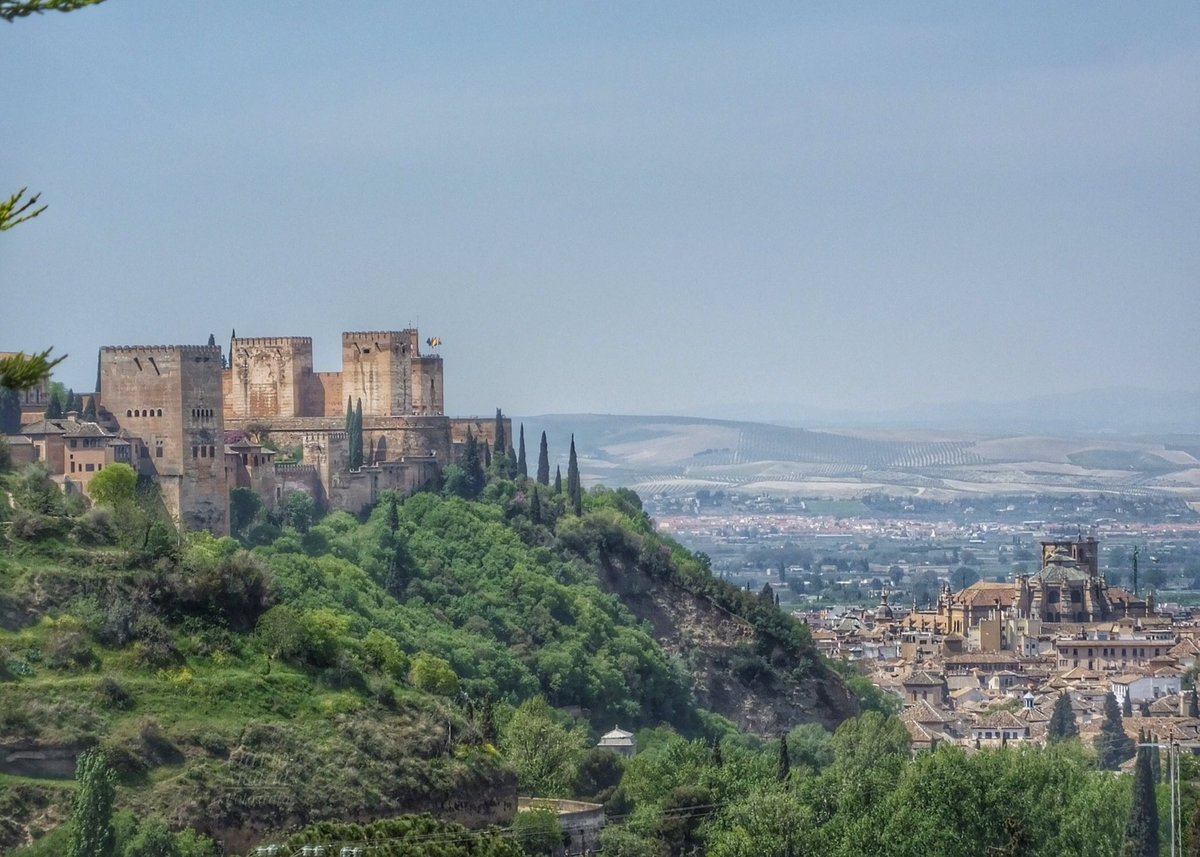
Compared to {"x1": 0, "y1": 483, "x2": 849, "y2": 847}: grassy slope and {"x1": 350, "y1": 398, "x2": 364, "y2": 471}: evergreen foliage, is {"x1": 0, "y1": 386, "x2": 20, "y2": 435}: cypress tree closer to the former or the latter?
{"x1": 0, "y1": 483, "x2": 849, "y2": 847}: grassy slope

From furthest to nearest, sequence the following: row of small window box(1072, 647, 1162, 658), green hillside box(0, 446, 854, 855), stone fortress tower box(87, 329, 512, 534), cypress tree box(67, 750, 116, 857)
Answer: row of small window box(1072, 647, 1162, 658), stone fortress tower box(87, 329, 512, 534), green hillside box(0, 446, 854, 855), cypress tree box(67, 750, 116, 857)

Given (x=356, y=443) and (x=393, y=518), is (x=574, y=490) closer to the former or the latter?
(x=356, y=443)

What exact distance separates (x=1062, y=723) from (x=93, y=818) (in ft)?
175

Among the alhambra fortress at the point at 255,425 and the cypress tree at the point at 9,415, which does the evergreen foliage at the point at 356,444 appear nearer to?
the alhambra fortress at the point at 255,425

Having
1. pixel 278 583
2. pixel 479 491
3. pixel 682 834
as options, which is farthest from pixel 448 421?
pixel 682 834

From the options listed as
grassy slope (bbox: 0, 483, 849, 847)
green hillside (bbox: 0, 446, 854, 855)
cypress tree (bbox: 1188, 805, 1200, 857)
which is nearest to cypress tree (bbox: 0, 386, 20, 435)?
green hillside (bbox: 0, 446, 854, 855)

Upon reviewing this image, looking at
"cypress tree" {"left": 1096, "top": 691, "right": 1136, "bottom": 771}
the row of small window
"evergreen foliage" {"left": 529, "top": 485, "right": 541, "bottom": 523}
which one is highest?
"evergreen foliage" {"left": 529, "top": 485, "right": 541, "bottom": 523}

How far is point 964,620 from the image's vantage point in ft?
425

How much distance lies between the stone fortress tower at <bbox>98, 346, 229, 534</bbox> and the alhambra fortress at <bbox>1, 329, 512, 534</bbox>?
0.08 ft

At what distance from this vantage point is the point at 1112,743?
3300 inches

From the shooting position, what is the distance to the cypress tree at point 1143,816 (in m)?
48.6

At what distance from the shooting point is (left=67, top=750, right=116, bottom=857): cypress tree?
39688 millimetres

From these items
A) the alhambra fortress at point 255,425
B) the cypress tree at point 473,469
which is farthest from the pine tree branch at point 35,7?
the cypress tree at point 473,469

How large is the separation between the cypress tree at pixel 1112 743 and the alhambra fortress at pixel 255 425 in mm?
21018
